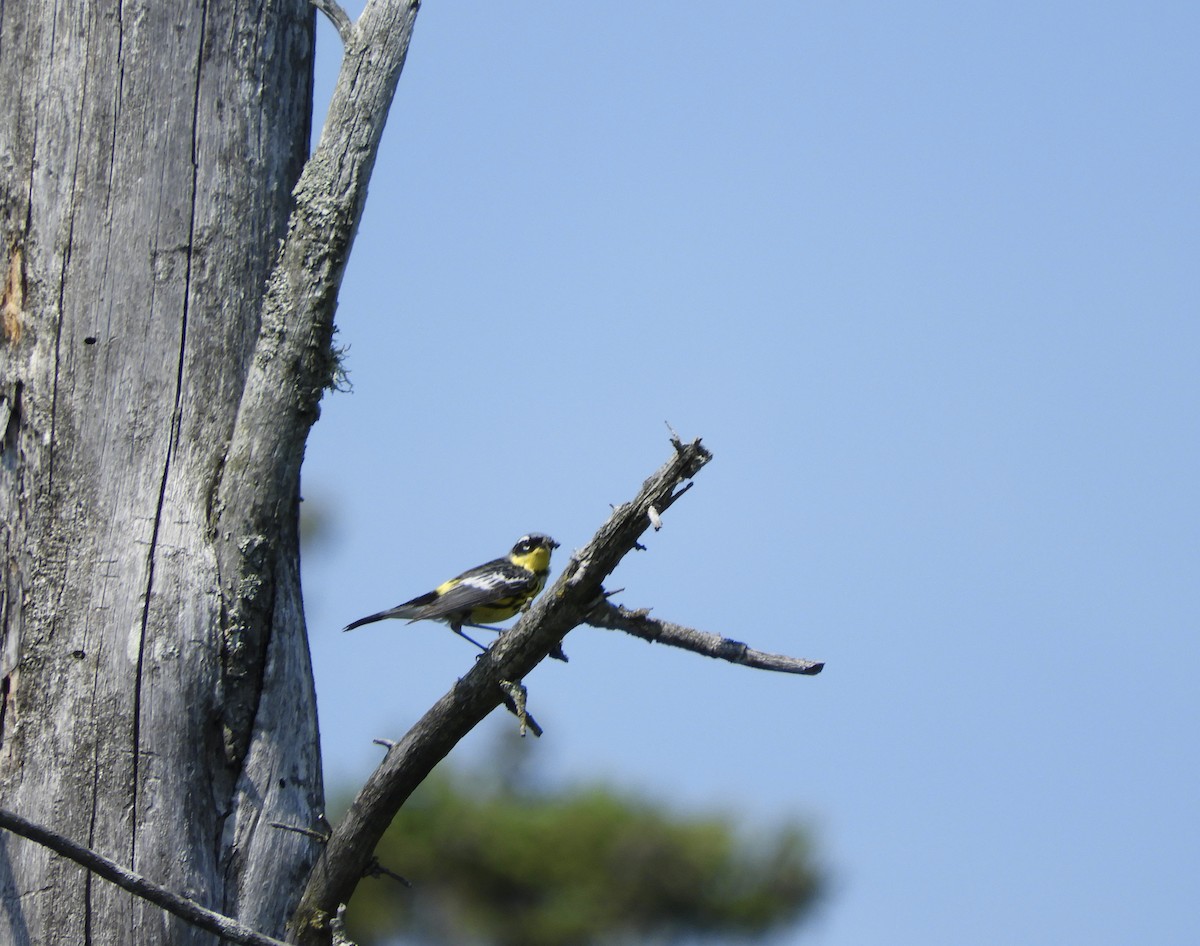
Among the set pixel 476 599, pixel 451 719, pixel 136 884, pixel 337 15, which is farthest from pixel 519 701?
pixel 476 599

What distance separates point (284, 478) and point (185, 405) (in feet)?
1.12

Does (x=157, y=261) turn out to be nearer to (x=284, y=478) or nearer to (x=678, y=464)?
(x=284, y=478)

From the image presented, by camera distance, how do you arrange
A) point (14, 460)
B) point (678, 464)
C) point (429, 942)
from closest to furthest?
point (678, 464) < point (14, 460) < point (429, 942)

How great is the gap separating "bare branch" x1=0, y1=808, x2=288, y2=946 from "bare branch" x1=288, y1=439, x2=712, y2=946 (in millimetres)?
308

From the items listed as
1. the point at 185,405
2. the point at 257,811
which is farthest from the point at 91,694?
the point at 185,405

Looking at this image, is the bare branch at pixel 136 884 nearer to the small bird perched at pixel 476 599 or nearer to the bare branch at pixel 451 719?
the bare branch at pixel 451 719

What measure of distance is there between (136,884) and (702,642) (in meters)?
1.53

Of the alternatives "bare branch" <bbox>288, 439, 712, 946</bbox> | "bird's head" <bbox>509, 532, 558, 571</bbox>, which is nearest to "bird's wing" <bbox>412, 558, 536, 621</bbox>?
"bird's head" <bbox>509, 532, 558, 571</bbox>

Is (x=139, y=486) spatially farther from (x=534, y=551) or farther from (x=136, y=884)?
(x=534, y=551)

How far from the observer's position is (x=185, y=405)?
3885 mm

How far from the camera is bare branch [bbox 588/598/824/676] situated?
3.59 metres

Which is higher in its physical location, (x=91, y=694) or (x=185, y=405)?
(x=185, y=405)

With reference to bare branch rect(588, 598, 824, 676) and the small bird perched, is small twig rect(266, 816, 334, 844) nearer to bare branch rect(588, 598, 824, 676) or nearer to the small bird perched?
bare branch rect(588, 598, 824, 676)

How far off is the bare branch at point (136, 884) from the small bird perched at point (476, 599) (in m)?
3.57
